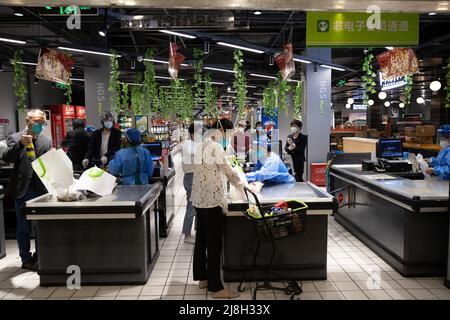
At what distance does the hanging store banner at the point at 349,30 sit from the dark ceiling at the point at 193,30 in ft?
4.11

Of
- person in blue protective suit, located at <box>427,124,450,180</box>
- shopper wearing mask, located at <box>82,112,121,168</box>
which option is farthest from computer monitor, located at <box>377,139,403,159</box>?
shopper wearing mask, located at <box>82,112,121,168</box>

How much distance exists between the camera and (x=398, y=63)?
8.05 metres

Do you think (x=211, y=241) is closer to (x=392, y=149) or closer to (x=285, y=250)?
(x=285, y=250)

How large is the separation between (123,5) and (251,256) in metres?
2.97

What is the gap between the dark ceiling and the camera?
6418mm

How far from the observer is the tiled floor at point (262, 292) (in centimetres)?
408

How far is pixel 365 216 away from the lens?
19.2ft

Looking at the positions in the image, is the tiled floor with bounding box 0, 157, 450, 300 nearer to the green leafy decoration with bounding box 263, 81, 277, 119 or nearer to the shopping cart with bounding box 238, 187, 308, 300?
the shopping cart with bounding box 238, 187, 308, 300

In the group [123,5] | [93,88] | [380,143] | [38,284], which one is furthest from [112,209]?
[93,88]

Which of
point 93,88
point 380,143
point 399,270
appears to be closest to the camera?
point 399,270

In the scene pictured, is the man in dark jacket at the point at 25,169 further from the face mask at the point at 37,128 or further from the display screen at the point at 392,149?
the display screen at the point at 392,149

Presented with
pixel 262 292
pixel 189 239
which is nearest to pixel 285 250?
pixel 262 292

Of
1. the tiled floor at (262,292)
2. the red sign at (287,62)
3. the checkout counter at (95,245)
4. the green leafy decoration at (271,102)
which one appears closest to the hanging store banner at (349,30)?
the red sign at (287,62)
